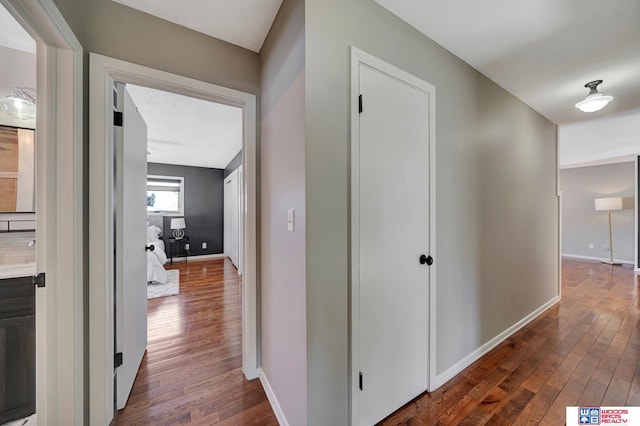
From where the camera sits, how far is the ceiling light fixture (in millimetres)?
2012

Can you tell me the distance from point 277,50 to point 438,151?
49.8 inches

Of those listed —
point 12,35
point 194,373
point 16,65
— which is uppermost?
point 12,35

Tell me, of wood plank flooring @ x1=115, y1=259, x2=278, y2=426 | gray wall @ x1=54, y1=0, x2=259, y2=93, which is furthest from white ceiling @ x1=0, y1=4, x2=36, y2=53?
wood plank flooring @ x1=115, y1=259, x2=278, y2=426

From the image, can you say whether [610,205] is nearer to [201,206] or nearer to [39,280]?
[39,280]

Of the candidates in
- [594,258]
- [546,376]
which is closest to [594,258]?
[594,258]

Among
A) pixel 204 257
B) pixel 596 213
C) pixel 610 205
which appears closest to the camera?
pixel 610 205

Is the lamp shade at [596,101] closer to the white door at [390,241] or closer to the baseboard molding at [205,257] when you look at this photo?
the white door at [390,241]

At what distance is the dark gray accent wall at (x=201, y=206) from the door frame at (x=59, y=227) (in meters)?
5.32

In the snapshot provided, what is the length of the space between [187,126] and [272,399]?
135 inches

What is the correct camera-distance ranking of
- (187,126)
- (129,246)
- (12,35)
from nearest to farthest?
(12,35)
(129,246)
(187,126)

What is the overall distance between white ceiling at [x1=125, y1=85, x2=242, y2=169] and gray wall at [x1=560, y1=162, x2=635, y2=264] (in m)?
8.18

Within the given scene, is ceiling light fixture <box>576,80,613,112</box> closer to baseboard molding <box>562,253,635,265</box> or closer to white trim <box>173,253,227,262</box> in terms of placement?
baseboard molding <box>562,253,635,265</box>

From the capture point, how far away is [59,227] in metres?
1.15

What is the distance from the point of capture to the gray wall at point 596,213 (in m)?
5.25
